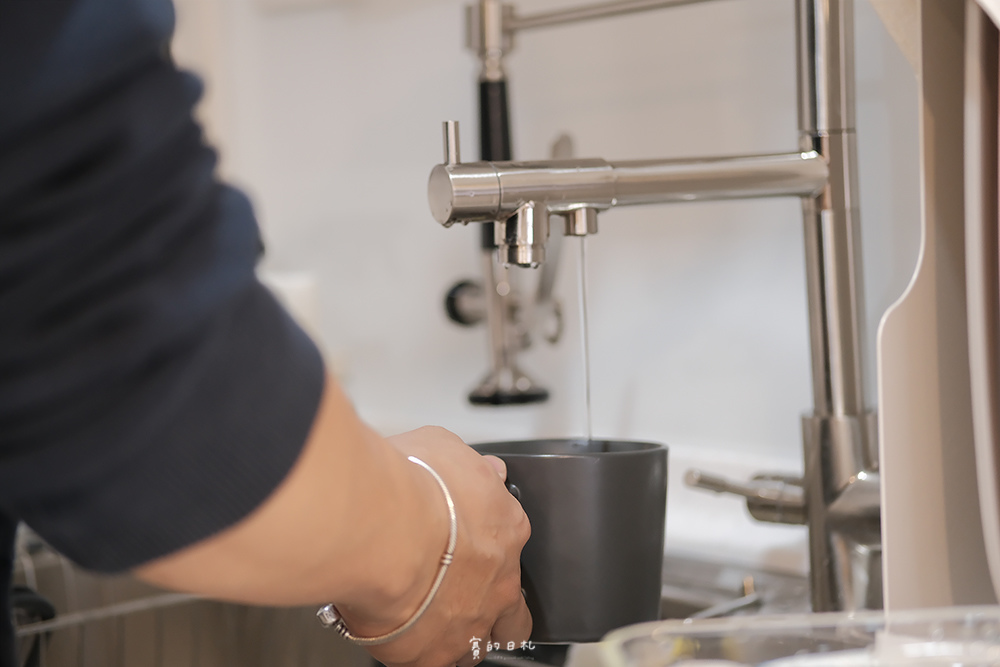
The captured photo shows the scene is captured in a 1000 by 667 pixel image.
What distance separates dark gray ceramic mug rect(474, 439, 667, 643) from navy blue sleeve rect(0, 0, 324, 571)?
0.72 feet

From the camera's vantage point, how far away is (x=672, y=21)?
97cm

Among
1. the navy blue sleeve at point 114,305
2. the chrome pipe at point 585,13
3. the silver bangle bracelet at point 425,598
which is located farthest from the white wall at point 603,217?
the navy blue sleeve at point 114,305

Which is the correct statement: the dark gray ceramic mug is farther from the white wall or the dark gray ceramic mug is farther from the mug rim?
the white wall

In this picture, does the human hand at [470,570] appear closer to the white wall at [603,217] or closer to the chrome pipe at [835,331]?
the chrome pipe at [835,331]

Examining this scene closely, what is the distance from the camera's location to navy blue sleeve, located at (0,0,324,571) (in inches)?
12.2

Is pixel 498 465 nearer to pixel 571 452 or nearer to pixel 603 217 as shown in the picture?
pixel 571 452

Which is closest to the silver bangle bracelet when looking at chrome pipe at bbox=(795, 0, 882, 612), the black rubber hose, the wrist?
the wrist

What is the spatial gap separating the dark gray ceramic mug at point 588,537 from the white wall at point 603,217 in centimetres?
38

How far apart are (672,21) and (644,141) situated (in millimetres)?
121

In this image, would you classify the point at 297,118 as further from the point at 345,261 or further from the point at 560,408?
the point at 560,408

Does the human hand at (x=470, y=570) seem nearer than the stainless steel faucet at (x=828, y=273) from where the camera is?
Yes

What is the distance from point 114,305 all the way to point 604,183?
333 millimetres

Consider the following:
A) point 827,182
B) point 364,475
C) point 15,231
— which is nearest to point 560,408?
point 827,182

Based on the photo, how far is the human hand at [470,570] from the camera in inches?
19.2
